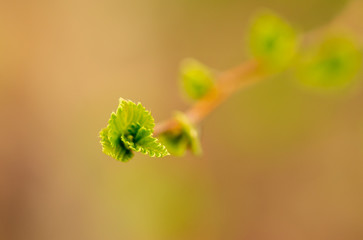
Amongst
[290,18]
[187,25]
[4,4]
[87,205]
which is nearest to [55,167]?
[87,205]

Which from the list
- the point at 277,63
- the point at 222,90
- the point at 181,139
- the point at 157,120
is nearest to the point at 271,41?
the point at 277,63

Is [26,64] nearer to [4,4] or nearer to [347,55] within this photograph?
[4,4]

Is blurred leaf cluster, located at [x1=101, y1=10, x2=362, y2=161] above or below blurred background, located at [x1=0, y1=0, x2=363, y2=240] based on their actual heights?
below

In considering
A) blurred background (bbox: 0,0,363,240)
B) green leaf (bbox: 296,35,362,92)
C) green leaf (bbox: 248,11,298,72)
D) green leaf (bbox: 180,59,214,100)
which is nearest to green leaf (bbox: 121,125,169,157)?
green leaf (bbox: 180,59,214,100)

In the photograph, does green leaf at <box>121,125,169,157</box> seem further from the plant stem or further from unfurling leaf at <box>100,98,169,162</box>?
the plant stem

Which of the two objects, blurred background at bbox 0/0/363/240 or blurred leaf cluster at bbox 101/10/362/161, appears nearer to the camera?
blurred leaf cluster at bbox 101/10/362/161

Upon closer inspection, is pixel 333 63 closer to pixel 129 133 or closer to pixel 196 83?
pixel 196 83

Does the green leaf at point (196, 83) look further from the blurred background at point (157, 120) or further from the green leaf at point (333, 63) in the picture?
the blurred background at point (157, 120)

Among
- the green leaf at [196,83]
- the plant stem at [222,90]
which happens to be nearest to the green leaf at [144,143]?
the plant stem at [222,90]
